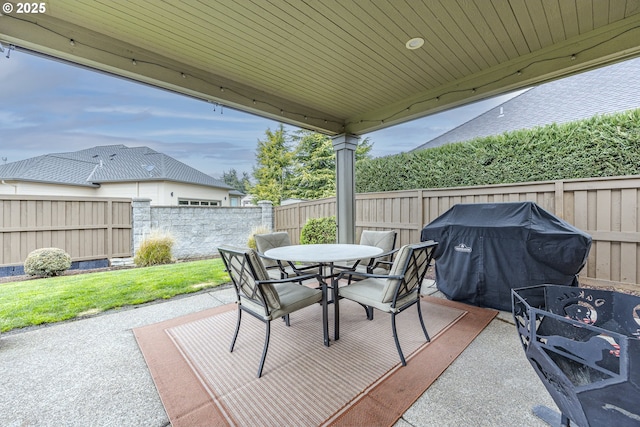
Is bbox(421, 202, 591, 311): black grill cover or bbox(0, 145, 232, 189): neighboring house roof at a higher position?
bbox(0, 145, 232, 189): neighboring house roof

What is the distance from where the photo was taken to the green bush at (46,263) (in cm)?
468

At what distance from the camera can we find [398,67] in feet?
10.2

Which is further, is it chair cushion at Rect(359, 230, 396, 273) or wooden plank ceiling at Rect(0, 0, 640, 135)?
chair cushion at Rect(359, 230, 396, 273)

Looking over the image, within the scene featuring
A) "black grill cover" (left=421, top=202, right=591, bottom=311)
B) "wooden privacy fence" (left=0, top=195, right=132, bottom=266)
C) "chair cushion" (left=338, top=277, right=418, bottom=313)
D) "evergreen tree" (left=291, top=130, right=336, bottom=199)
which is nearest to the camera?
"chair cushion" (left=338, top=277, right=418, bottom=313)

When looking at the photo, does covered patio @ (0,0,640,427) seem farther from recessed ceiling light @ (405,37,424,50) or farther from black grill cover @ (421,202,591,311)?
black grill cover @ (421,202,591,311)

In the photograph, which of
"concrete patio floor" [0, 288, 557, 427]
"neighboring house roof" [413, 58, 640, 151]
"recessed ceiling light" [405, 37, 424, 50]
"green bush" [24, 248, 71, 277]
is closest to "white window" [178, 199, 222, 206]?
"green bush" [24, 248, 71, 277]

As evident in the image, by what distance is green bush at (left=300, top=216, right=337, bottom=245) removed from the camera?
6.68 m

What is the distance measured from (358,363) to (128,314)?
275 cm

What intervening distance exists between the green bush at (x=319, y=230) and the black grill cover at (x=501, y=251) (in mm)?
3306

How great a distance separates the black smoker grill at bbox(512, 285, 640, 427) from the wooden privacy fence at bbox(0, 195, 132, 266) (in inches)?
302

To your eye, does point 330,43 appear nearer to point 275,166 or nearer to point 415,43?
point 415,43

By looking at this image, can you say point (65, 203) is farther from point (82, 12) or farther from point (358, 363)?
point (358, 363)

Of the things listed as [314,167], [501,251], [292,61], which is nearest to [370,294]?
[501,251]

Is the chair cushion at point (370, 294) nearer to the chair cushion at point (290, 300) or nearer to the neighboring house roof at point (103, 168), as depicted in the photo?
the chair cushion at point (290, 300)
